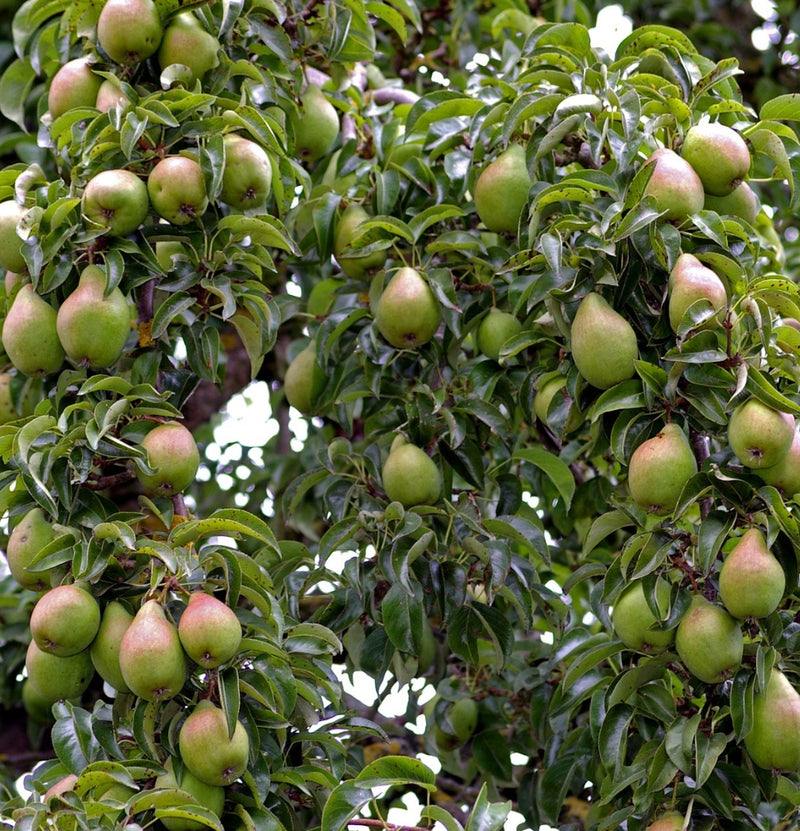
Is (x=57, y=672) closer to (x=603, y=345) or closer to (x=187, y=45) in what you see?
(x=603, y=345)

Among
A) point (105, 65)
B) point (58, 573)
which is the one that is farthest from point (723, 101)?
point (58, 573)

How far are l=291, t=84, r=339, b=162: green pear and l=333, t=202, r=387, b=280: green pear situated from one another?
0.55 feet

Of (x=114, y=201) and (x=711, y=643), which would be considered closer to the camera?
(x=711, y=643)

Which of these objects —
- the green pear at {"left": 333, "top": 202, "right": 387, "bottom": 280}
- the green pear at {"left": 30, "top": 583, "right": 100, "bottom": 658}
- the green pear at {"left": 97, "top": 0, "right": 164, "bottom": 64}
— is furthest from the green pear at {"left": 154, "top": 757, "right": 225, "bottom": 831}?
the green pear at {"left": 97, "top": 0, "right": 164, "bottom": 64}

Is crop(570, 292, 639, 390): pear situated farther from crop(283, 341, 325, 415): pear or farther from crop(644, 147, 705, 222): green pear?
crop(283, 341, 325, 415): pear

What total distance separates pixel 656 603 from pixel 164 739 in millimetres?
759

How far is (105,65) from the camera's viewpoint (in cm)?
232

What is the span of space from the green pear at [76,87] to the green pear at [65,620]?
93cm

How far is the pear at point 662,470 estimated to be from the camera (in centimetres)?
186

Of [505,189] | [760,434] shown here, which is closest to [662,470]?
[760,434]

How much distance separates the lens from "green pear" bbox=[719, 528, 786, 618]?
176 centimetres

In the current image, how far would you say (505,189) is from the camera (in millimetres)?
2248

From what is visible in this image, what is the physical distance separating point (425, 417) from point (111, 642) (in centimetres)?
71

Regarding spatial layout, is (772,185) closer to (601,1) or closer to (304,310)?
(601,1)
